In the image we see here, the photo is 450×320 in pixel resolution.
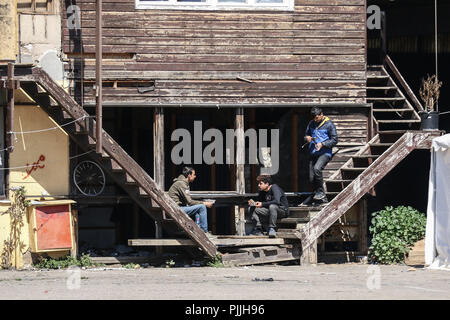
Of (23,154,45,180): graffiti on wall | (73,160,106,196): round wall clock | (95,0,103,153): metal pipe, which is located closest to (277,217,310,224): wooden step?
(73,160,106,196): round wall clock

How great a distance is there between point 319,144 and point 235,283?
163 inches

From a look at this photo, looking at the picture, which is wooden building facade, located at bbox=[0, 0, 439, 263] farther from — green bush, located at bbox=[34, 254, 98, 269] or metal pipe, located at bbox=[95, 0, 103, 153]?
green bush, located at bbox=[34, 254, 98, 269]

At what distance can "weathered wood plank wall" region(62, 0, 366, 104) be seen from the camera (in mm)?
18875

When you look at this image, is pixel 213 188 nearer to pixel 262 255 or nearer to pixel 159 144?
pixel 159 144

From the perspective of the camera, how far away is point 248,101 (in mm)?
19266

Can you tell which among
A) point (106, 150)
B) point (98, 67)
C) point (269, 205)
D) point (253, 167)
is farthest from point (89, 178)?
point (253, 167)

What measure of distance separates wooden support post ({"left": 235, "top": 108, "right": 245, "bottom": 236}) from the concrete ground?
125 cm

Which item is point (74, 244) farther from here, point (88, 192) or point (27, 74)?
point (27, 74)

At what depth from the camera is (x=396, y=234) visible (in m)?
18.8

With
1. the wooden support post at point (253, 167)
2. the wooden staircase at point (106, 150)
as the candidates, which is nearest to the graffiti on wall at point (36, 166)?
the wooden staircase at point (106, 150)

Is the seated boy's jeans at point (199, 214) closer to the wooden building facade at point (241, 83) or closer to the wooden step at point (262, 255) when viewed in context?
the wooden building facade at point (241, 83)
